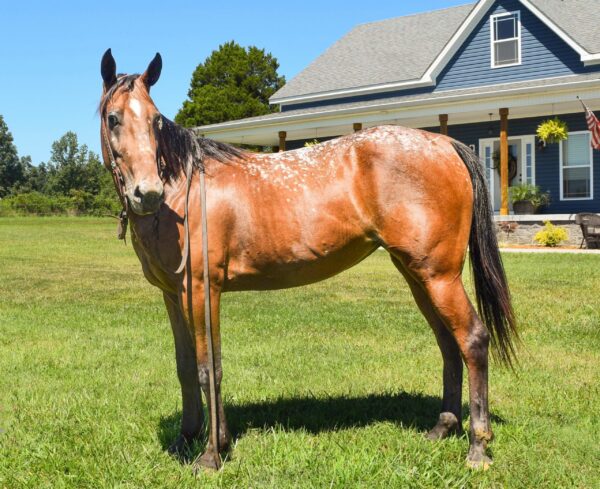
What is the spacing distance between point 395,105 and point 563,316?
12.8 m

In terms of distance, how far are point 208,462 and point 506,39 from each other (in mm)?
19621

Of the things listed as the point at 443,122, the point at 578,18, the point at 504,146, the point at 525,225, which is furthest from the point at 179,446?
the point at 578,18

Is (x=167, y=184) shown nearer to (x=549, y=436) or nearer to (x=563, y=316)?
(x=549, y=436)

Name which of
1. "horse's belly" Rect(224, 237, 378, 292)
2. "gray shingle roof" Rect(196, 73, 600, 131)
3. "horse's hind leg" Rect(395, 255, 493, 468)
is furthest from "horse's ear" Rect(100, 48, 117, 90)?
"gray shingle roof" Rect(196, 73, 600, 131)

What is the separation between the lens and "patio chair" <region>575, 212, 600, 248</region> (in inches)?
638

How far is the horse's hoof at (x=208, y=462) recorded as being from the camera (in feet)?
11.5

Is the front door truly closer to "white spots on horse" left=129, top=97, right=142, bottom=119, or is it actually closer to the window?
the window

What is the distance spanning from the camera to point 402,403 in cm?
464

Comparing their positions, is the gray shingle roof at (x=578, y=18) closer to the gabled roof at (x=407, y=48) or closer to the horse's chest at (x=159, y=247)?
the gabled roof at (x=407, y=48)

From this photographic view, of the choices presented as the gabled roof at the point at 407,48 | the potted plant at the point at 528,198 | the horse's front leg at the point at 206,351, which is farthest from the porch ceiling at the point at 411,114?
the horse's front leg at the point at 206,351

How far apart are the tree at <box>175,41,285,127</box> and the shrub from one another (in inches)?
1155

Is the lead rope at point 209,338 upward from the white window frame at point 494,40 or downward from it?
downward

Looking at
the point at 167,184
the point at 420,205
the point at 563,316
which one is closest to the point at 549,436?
the point at 420,205

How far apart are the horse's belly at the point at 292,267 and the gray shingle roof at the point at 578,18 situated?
17.7m
